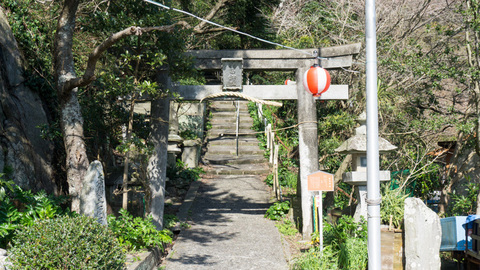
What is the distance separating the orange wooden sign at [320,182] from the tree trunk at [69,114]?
3.93 meters

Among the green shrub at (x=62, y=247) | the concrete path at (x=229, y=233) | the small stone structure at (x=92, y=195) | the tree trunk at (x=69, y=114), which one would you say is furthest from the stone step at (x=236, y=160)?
the green shrub at (x=62, y=247)

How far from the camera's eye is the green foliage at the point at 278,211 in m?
11.3

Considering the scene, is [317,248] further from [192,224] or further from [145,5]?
[145,5]

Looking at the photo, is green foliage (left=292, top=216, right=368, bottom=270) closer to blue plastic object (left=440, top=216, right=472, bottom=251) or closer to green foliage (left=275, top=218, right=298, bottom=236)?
green foliage (left=275, top=218, right=298, bottom=236)

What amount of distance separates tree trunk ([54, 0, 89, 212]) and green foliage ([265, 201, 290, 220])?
5.29 meters

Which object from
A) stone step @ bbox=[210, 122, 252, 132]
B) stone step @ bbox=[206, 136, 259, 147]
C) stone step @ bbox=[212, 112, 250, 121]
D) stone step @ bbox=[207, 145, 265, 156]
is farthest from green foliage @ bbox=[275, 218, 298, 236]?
stone step @ bbox=[212, 112, 250, 121]

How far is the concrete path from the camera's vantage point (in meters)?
8.38

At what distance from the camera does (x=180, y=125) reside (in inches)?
707

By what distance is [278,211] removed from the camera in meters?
11.4

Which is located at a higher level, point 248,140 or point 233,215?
point 248,140

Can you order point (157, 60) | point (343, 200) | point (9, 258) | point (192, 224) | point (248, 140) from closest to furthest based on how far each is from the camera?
point (9, 258) < point (157, 60) < point (192, 224) < point (343, 200) < point (248, 140)

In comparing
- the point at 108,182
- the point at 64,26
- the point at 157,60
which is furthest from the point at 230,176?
the point at 64,26

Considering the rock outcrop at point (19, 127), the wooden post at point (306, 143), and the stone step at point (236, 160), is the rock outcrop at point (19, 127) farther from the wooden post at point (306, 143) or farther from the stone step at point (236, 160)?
the stone step at point (236, 160)

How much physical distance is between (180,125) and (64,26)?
1062 centimetres
